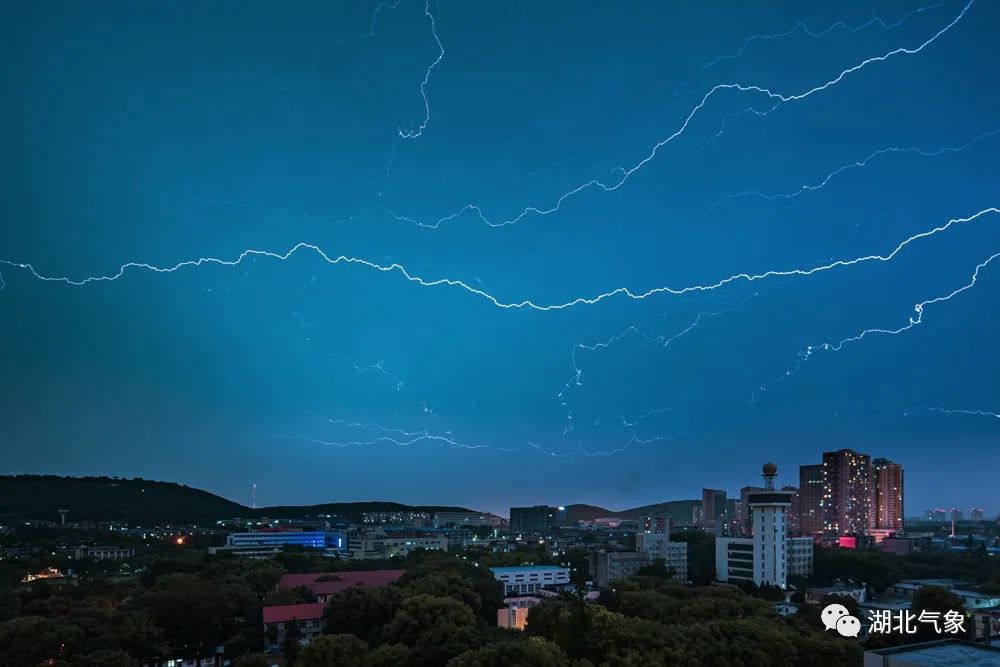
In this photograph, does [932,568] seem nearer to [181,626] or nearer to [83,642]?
[181,626]

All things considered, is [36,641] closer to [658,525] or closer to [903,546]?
[658,525]

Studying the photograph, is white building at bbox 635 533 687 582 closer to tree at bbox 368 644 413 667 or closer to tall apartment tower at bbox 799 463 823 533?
tree at bbox 368 644 413 667

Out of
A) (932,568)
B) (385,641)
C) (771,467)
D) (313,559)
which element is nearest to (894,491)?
(932,568)

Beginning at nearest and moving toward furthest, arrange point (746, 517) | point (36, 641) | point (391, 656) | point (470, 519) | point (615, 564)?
point (391, 656), point (36, 641), point (615, 564), point (746, 517), point (470, 519)

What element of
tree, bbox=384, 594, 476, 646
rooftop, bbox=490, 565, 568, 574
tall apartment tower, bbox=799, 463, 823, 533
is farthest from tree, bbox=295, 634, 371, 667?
tall apartment tower, bbox=799, 463, 823, 533

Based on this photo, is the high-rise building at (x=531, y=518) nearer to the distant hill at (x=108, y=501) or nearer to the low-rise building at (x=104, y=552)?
the distant hill at (x=108, y=501)

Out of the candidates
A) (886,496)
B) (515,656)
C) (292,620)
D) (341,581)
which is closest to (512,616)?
(341,581)
